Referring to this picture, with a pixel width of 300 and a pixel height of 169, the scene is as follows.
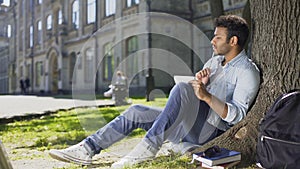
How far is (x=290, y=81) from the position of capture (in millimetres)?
2578

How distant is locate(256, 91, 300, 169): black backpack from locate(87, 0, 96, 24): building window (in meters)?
22.7

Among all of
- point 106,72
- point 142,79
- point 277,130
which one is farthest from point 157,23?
point 277,130

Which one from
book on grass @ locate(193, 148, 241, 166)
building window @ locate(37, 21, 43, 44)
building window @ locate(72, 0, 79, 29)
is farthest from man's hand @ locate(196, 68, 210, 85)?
building window @ locate(37, 21, 43, 44)

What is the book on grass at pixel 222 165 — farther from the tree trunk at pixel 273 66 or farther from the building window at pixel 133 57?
the building window at pixel 133 57

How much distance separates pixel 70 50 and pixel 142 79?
34.3 feet

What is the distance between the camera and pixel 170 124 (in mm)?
2652

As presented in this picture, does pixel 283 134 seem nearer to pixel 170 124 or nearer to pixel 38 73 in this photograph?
pixel 170 124

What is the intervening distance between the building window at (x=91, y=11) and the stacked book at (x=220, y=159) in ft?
74.0

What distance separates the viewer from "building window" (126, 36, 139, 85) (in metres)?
17.8

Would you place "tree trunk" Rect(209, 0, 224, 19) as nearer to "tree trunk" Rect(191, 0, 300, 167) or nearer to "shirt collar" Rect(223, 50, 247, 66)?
"tree trunk" Rect(191, 0, 300, 167)

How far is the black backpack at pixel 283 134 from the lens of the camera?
2123 mm

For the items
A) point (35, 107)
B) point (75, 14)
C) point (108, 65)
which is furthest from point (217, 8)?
A: point (75, 14)

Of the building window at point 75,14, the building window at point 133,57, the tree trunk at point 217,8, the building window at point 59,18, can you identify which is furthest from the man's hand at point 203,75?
the building window at point 59,18

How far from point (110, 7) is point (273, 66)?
67.1 ft
